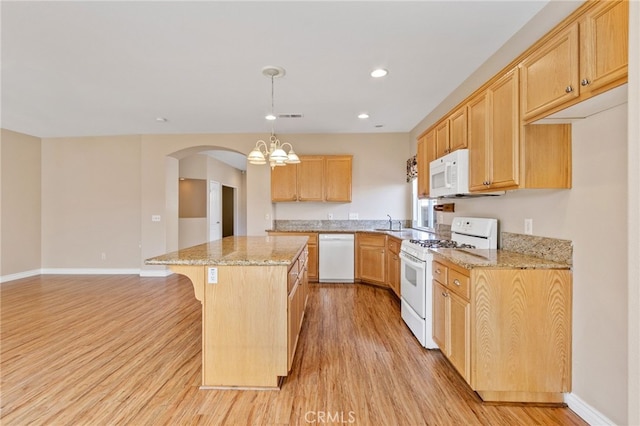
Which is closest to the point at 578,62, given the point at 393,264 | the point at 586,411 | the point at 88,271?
the point at 586,411

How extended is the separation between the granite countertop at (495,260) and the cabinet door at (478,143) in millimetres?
541

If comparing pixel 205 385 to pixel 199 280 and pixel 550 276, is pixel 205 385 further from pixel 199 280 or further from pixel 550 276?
pixel 550 276

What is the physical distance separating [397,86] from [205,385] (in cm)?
345

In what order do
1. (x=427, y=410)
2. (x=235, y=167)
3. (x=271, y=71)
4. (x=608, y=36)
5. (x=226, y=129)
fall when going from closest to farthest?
(x=608, y=36) → (x=427, y=410) → (x=271, y=71) → (x=226, y=129) → (x=235, y=167)

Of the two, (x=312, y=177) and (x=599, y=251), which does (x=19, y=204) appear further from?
(x=599, y=251)

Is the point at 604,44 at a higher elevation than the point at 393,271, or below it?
higher

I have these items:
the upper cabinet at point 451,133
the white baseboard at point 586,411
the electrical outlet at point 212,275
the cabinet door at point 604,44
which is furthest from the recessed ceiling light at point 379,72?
the white baseboard at point 586,411

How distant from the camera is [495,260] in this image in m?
1.96

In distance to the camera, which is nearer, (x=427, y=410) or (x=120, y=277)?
(x=427, y=410)

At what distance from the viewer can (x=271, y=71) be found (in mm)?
2857

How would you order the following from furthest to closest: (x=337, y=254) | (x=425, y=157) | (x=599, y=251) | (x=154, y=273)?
(x=154, y=273) < (x=337, y=254) < (x=425, y=157) < (x=599, y=251)

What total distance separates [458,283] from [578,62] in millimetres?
1449

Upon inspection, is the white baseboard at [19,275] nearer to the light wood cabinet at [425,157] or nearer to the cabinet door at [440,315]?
the cabinet door at [440,315]

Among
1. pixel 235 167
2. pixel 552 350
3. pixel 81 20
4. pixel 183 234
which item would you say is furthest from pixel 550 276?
pixel 235 167
